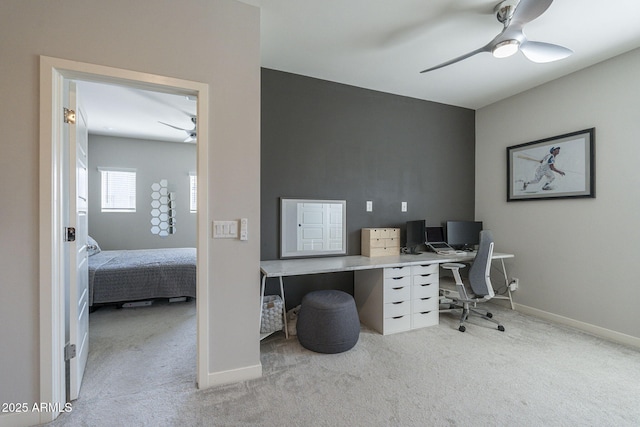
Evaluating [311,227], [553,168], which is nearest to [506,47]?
[553,168]

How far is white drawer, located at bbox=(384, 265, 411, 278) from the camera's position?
8.58ft

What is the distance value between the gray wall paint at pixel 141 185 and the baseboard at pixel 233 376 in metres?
4.51

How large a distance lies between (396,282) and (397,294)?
124 millimetres

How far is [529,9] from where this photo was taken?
63.1 inches

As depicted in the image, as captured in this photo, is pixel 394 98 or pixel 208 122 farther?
pixel 394 98

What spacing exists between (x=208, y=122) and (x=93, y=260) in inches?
127

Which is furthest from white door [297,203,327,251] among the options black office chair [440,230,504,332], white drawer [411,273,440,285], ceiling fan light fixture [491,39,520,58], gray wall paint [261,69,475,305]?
ceiling fan light fixture [491,39,520,58]

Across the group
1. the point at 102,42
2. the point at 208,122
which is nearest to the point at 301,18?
the point at 208,122

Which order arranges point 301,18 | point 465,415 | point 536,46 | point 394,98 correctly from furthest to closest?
point 394,98 → point 301,18 → point 536,46 → point 465,415

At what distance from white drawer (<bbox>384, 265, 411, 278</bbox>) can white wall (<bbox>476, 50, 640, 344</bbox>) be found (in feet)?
5.58

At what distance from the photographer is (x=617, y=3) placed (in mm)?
1862

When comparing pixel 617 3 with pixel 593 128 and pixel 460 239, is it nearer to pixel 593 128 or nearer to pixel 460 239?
pixel 593 128

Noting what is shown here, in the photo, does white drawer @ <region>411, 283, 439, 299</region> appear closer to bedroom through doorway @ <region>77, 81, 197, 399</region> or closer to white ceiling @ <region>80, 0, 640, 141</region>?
bedroom through doorway @ <region>77, 81, 197, 399</region>

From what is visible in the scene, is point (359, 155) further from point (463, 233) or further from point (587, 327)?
point (587, 327)
